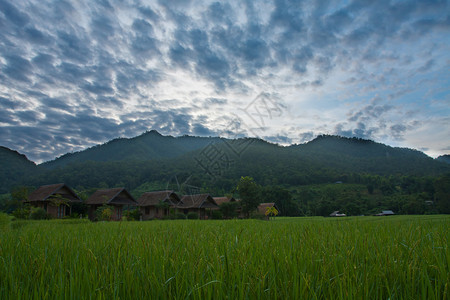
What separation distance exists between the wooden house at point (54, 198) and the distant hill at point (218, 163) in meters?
15.4

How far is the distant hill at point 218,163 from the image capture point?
183ft

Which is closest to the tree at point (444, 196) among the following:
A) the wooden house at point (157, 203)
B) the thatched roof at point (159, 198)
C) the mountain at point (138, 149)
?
the wooden house at point (157, 203)

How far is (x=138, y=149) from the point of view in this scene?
95938 mm

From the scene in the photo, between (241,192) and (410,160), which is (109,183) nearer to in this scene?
(241,192)

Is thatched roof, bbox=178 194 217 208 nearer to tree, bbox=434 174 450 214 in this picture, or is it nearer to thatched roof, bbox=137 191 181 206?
thatched roof, bbox=137 191 181 206

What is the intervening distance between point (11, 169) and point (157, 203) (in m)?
43.6

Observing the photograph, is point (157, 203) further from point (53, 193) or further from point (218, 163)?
point (53, 193)

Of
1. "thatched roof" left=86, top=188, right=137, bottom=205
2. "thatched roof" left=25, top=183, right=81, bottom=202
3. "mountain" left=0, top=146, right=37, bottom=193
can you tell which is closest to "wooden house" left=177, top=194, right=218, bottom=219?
"thatched roof" left=86, top=188, right=137, bottom=205

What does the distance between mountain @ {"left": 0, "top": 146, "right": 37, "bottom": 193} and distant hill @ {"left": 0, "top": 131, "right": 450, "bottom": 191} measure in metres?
0.21

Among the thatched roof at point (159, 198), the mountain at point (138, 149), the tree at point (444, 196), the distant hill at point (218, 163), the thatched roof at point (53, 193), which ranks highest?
the mountain at point (138, 149)

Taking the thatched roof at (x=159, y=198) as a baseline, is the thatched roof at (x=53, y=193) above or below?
above

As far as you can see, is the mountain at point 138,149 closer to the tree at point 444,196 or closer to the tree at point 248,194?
the tree at point 248,194

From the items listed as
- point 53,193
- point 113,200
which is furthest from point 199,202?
point 53,193

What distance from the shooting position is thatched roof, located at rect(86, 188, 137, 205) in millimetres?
28259
